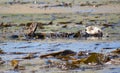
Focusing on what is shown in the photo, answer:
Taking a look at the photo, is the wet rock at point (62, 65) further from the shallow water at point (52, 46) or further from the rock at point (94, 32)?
the rock at point (94, 32)

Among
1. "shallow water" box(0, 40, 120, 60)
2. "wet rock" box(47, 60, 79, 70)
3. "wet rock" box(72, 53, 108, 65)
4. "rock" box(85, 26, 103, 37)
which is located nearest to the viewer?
"wet rock" box(47, 60, 79, 70)

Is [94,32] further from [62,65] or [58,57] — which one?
[62,65]

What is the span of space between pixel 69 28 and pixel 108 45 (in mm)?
4179

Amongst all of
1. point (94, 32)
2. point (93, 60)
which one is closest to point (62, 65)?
point (93, 60)

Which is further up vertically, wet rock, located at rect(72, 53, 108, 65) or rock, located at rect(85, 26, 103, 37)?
wet rock, located at rect(72, 53, 108, 65)

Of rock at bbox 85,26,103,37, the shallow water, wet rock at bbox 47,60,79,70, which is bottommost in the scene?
rock at bbox 85,26,103,37

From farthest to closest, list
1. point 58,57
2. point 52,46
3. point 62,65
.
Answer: point 52,46 → point 58,57 → point 62,65

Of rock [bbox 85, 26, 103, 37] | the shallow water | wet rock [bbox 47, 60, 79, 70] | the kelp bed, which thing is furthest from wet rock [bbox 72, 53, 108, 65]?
rock [bbox 85, 26, 103, 37]

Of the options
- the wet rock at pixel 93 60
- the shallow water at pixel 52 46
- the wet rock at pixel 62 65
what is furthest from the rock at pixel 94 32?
the wet rock at pixel 93 60

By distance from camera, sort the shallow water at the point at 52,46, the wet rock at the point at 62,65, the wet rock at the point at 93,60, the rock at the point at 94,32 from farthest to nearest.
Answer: the rock at the point at 94,32 → the shallow water at the point at 52,46 → the wet rock at the point at 93,60 → the wet rock at the point at 62,65

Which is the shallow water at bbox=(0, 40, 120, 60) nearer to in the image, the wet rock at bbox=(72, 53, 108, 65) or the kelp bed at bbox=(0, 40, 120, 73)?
the kelp bed at bbox=(0, 40, 120, 73)

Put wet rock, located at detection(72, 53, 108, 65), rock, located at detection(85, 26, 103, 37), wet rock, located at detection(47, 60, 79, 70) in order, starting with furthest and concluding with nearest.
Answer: rock, located at detection(85, 26, 103, 37) < wet rock, located at detection(72, 53, 108, 65) < wet rock, located at detection(47, 60, 79, 70)

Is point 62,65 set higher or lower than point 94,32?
higher

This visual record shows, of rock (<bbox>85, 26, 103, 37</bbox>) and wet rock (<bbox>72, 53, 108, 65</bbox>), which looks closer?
wet rock (<bbox>72, 53, 108, 65</bbox>)
